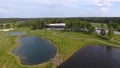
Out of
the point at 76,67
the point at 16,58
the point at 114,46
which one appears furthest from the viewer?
the point at 114,46

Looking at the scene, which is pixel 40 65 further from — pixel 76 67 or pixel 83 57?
pixel 83 57

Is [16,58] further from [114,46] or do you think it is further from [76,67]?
[114,46]

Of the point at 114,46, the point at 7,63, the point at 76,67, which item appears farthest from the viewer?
the point at 114,46

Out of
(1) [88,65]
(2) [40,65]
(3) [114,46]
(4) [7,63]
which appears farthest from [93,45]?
(4) [7,63]

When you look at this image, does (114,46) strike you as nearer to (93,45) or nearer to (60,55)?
(93,45)

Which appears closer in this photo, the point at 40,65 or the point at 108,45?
the point at 40,65

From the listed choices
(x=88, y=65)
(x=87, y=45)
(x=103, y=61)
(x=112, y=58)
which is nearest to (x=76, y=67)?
(x=88, y=65)

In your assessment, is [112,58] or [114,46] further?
[114,46]

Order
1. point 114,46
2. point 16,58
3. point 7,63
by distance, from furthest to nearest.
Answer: point 114,46
point 16,58
point 7,63
